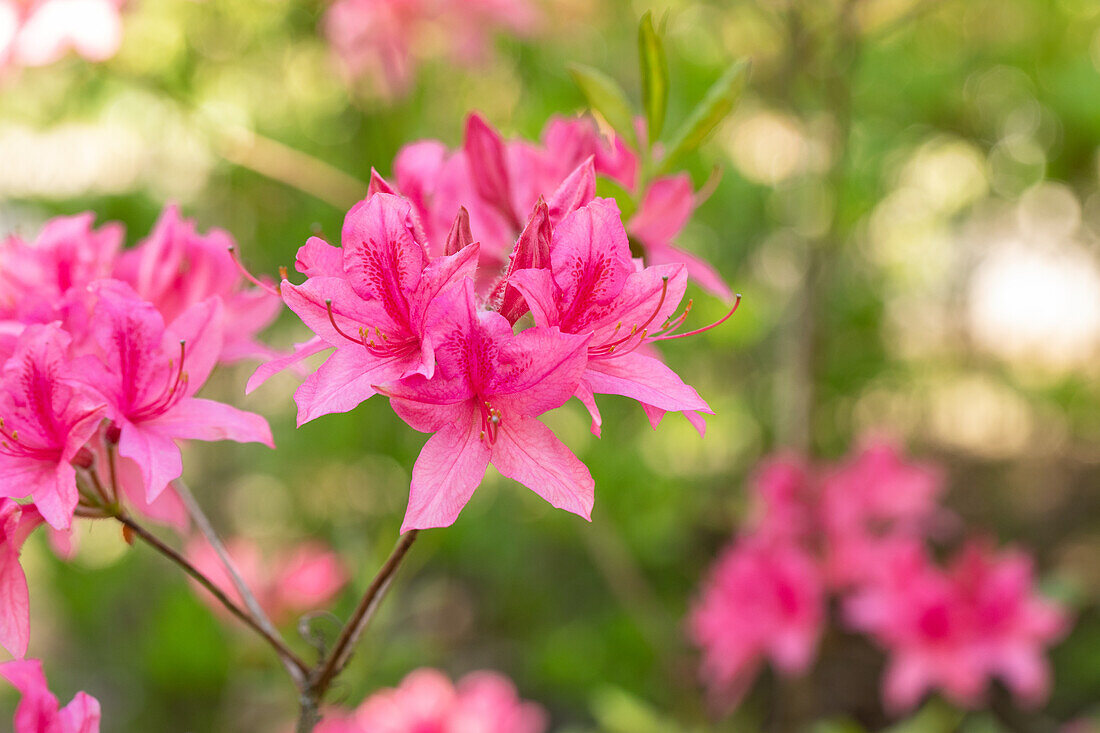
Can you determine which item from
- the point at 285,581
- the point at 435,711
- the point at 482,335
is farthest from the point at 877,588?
the point at 482,335

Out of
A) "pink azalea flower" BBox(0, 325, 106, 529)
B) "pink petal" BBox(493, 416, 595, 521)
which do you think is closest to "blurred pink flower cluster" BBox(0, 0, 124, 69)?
"pink azalea flower" BBox(0, 325, 106, 529)

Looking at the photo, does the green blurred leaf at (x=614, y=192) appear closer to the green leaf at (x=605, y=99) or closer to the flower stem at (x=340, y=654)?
the green leaf at (x=605, y=99)

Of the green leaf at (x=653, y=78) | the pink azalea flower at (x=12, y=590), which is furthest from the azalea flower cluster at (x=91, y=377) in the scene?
the green leaf at (x=653, y=78)

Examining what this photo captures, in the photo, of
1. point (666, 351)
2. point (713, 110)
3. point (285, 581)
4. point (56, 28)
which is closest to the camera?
point (713, 110)

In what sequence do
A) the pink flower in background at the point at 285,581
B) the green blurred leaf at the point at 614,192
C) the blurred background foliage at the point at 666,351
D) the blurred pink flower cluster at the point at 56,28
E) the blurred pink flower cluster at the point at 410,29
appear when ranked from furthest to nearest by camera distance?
the blurred background foliage at the point at 666,351 < the blurred pink flower cluster at the point at 410,29 < the pink flower in background at the point at 285,581 < the blurred pink flower cluster at the point at 56,28 < the green blurred leaf at the point at 614,192

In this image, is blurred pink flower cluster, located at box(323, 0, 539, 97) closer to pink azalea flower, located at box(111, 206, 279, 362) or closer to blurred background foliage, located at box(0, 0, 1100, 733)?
blurred background foliage, located at box(0, 0, 1100, 733)

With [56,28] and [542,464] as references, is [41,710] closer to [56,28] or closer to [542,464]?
[542,464]
